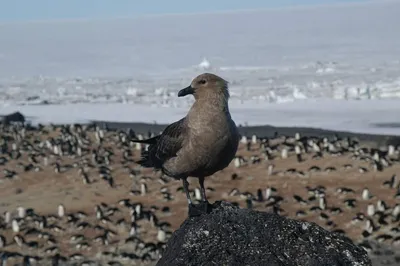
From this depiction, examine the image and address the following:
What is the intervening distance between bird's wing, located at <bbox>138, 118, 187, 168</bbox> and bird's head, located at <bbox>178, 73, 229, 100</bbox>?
0.26 meters

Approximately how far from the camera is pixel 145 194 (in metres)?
13.6

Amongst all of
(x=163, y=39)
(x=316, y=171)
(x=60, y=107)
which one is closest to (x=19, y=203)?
(x=316, y=171)

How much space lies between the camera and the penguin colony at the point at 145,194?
10961 mm

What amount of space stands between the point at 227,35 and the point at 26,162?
148 ft

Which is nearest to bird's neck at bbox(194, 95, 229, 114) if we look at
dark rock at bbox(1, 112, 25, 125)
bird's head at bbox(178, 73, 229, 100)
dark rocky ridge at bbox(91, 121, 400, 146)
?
bird's head at bbox(178, 73, 229, 100)

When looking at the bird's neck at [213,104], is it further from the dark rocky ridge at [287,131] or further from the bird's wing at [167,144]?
the dark rocky ridge at [287,131]

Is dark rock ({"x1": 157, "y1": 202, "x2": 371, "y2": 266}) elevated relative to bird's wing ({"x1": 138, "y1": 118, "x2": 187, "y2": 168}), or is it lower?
lower

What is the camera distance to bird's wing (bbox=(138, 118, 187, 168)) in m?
5.47

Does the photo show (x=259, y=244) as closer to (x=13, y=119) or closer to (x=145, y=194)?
(x=145, y=194)

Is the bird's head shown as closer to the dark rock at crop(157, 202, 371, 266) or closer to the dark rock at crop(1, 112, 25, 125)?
the dark rock at crop(157, 202, 371, 266)

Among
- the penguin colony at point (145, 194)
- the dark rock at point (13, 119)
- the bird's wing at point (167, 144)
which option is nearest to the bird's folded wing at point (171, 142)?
the bird's wing at point (167, 144)

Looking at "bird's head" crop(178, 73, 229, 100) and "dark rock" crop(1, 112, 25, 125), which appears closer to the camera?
"bird's head" crop(178, 73, 229, 100)

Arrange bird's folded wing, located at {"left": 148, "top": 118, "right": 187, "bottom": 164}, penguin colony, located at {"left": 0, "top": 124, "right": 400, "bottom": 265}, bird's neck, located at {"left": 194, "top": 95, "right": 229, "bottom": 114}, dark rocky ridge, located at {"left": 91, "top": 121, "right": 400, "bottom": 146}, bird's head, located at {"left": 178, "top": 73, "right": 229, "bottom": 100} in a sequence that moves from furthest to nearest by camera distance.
Answer: dark rocky ridge, located at {"left": 91, "top": 121, "right": 400, "bottom": 146} → penguin colony, located at {"left": 0, "top": 124, "right": 400, "bottom": 265} → bird's folded wing, located at {"left": 148, "top": 118, "right": 187, "bottom": 164} → bird's head, located at {"left": 178, "top": 73, "right": 229, "bottom": 100} → bird's neck, located at {"left": 194, "top": 95, "right": 229, "bottom": 114}

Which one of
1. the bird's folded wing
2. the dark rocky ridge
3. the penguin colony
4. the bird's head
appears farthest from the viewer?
the dark rocky ridge
